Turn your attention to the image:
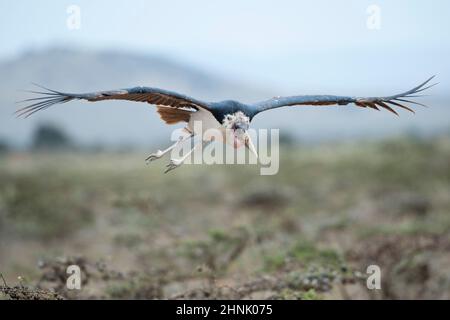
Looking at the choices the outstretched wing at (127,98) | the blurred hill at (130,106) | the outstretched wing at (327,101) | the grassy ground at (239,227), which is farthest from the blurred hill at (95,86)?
the outstretched wing at (127,98)

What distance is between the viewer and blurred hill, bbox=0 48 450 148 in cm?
7631

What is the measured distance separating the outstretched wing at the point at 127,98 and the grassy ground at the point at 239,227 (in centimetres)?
189

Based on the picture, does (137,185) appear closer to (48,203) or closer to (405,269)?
(48,203)

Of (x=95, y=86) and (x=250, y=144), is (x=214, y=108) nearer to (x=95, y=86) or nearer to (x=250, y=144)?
(x=250, y=144)

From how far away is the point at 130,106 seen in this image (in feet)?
288

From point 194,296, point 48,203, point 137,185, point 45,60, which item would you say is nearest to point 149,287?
point 194,296

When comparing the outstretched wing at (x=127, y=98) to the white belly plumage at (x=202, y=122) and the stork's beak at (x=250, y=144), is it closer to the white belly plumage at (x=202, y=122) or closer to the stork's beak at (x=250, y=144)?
the white belly plumage at (x=202, y=122)

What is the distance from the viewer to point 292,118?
309ft

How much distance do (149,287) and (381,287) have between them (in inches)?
125

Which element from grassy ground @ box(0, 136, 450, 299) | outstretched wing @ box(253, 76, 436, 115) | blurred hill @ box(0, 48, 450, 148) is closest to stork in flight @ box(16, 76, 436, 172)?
outstretched wing @ box(253, 76, 436, 115)

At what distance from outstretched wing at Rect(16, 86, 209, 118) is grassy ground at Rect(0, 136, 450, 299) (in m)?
1.89

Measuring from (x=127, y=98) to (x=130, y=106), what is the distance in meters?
82.4

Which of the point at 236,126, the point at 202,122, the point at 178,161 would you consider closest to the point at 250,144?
the point at 236,126

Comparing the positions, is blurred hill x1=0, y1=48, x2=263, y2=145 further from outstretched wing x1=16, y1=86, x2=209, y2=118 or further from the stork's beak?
outstretched wing x1=16, y1=86, x2=209, y2=118
